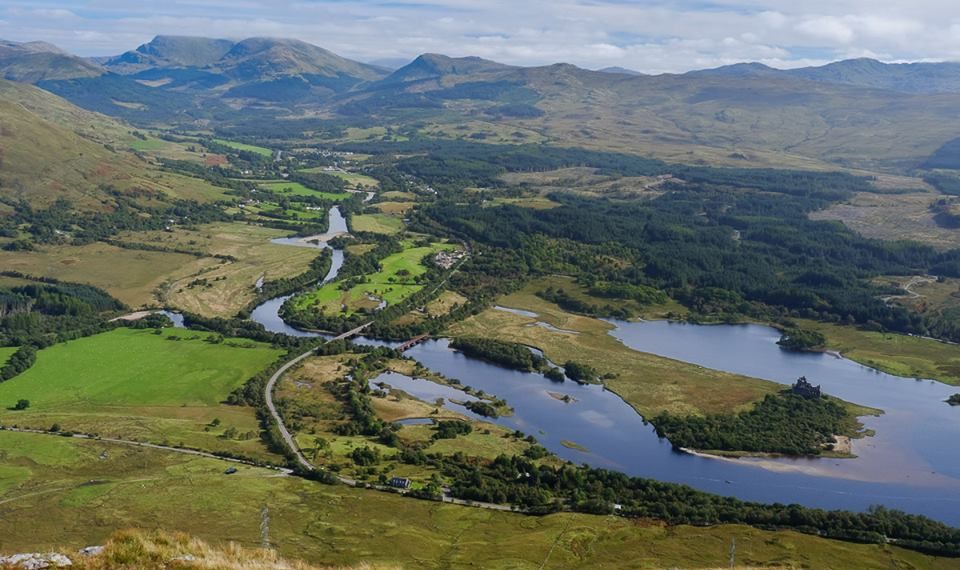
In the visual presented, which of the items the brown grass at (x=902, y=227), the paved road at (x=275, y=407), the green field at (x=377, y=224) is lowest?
the paved road at (x=275, y=407)

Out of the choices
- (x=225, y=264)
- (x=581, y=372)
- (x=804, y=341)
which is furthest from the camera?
(x=225, y=264)

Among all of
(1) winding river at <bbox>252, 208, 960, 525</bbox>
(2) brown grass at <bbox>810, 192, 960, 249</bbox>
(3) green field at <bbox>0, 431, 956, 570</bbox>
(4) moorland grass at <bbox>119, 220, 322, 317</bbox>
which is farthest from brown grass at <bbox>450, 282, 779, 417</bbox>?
(2) brown grass at <bbox>810, 192, 960, 249</bbox>

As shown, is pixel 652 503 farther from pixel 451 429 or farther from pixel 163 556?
pixel 163 556

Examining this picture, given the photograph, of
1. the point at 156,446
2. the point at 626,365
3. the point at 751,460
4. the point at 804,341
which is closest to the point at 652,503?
the point at 751,460

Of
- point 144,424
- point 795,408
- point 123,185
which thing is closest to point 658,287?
point 795,408

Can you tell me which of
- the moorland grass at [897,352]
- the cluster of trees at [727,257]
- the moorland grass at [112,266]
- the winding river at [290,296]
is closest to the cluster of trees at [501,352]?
the winding river at [290,296]

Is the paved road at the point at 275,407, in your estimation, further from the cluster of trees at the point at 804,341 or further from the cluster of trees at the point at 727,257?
the cluster of trees at the point at 804,341

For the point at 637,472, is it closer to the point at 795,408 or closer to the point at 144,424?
the point at 795,408
